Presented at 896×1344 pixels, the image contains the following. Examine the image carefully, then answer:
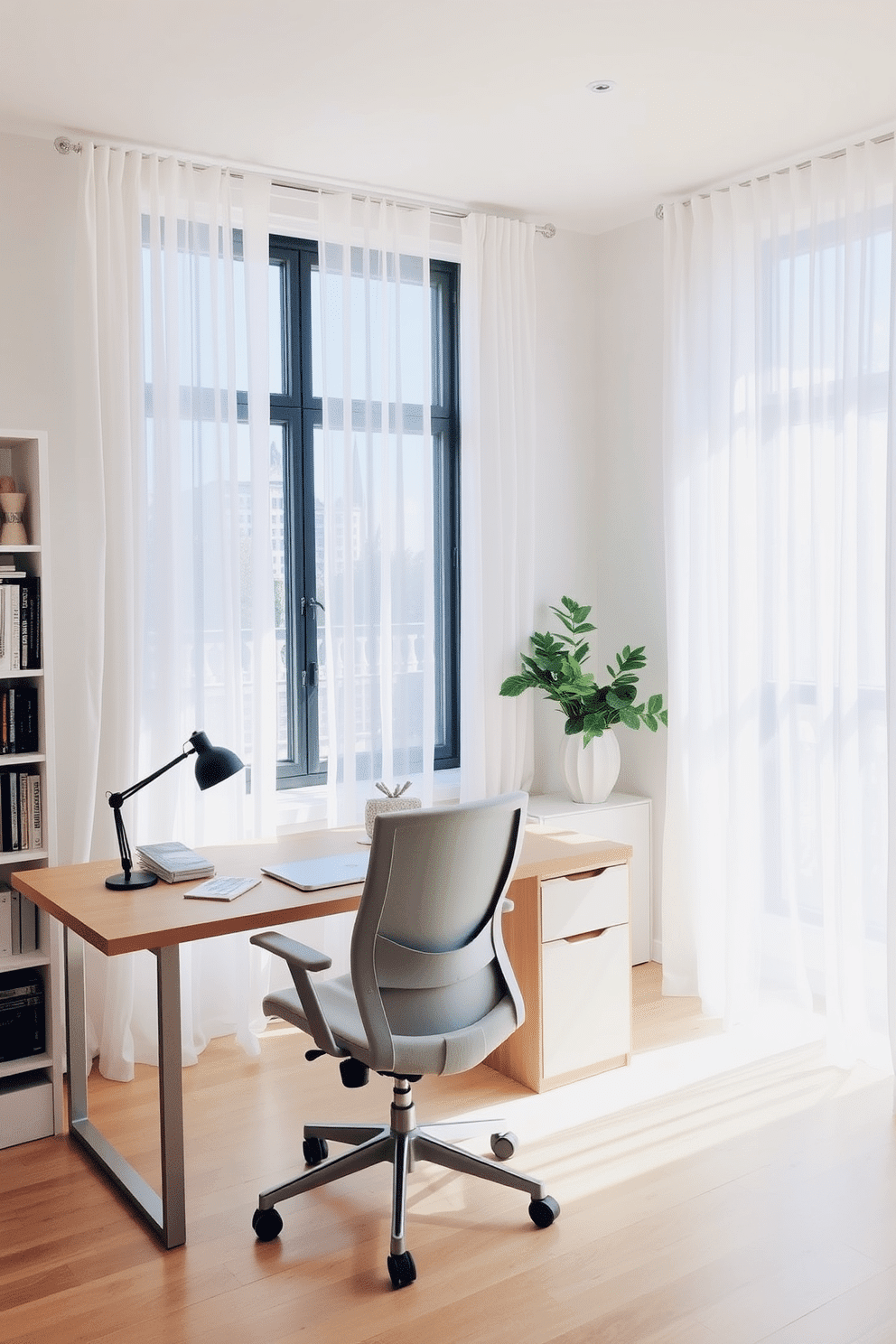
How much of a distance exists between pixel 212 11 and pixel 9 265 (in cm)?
106

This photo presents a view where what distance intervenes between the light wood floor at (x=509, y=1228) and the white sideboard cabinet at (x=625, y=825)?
92 centimetres

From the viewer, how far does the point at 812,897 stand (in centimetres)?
373

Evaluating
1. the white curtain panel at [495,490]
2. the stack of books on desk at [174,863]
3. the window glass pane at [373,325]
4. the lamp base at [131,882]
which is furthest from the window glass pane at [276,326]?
the lamp base at [131,882]

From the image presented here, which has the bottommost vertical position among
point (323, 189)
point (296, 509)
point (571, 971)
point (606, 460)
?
point (571, 971)

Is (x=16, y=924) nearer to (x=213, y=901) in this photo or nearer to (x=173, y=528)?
(x=213, y=901)

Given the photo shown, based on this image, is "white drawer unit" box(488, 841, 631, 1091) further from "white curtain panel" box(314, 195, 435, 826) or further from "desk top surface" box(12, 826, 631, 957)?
"white curtain panel" box(314, 195, 435, 826)

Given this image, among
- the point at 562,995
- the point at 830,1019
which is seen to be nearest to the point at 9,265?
the point at 562,995

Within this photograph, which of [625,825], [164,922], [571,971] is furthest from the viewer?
[625,825]

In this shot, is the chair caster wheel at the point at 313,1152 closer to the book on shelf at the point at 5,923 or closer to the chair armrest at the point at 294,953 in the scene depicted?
the chair armrest at the point at 294,953

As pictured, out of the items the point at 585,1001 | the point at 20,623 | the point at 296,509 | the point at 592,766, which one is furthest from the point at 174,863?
the point at 592,766

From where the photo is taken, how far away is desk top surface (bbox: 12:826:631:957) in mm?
2498

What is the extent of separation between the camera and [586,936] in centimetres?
339

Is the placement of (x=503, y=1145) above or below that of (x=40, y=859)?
below

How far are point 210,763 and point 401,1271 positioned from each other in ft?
3.83
